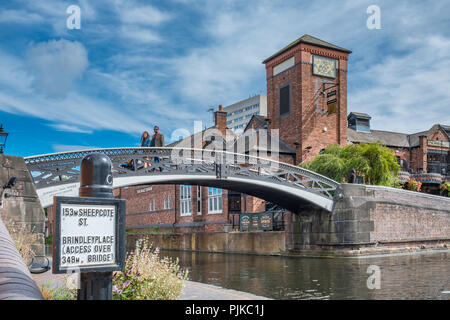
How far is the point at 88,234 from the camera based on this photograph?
10.4ft

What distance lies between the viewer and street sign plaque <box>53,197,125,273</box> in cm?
306

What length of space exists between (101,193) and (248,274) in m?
15.0

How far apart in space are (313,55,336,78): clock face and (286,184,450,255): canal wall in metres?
14.1

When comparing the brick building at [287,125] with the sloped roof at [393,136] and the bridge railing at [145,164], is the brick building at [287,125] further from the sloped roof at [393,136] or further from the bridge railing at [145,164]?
the bridge railing at [145,164]

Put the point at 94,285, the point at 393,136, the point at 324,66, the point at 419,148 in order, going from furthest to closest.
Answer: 1. the point at 393,136
2. the point at 419,148
3. the point at 324,66
4. the point at 94,285

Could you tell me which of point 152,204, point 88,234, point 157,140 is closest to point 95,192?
point 88,234

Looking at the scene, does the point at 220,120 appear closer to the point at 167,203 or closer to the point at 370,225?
the point at 167,203

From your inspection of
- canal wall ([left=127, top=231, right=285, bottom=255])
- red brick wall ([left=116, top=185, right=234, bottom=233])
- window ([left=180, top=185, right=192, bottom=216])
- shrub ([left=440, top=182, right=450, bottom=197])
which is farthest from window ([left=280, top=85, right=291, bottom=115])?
shrub ([left=440, top=182, right=450, bottom=197])

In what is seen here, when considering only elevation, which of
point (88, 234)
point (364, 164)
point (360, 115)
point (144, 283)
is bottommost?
point (144, 283)

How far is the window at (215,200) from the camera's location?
116 feet

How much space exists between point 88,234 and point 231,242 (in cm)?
2829

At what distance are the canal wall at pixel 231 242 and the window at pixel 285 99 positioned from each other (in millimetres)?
12874

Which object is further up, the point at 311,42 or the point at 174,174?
the point at 311,42
